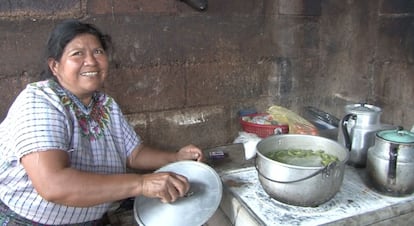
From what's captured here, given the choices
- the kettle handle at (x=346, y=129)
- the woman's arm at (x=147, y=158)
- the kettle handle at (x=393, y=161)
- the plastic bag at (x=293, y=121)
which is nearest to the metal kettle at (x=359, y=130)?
the kettle handle at (x=346, y=129)

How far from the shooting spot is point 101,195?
138 cm

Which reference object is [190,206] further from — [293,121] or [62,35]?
[293,121]

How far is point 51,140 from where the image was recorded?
140cm

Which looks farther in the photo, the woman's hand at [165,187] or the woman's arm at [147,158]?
the woman's arm at [147,158]

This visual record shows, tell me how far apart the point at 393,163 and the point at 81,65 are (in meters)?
1.35

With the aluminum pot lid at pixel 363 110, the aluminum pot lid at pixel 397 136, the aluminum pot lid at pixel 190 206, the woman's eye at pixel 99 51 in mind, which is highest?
the woman's eye at pixel 99 51

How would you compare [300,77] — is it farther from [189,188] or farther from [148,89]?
[189,188]

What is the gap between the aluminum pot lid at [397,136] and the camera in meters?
1.34

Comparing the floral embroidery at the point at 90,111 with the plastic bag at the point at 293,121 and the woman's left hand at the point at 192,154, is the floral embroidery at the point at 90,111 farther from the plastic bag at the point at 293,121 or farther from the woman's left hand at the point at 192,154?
the plastic bag at the point at 293,121

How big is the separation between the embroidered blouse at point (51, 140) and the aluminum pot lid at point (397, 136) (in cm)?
123

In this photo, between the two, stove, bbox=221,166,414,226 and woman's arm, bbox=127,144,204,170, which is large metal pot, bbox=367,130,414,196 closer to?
stove, bbox=221,166,414,226

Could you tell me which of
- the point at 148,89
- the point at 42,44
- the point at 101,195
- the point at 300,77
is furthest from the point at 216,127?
the point at 101,195

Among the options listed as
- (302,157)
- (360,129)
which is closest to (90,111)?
(302,157)

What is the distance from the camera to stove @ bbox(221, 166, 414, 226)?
126 centimetres
